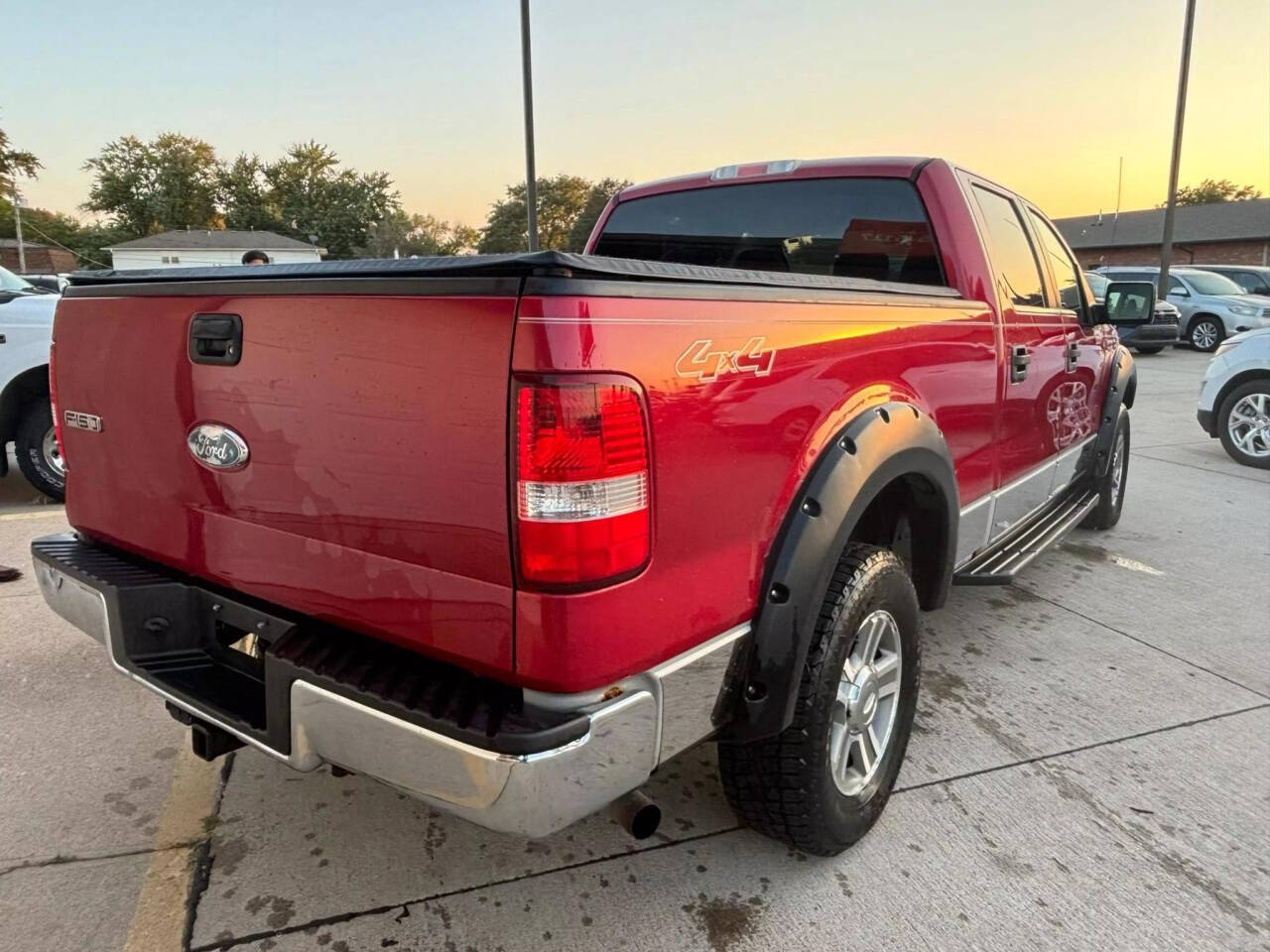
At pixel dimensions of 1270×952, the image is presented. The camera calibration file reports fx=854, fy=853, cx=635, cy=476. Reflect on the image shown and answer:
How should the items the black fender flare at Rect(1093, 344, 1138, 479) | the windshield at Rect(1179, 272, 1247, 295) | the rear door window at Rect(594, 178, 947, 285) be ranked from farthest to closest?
the windshield at Rect(1179, 272, 1247, 295) → the black fender flare at Rect(1093, 344, 1138, 479) → the rear door window at Rect(594, 178, 947, 285)

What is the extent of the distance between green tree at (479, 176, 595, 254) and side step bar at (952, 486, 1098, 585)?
38171 millimetres

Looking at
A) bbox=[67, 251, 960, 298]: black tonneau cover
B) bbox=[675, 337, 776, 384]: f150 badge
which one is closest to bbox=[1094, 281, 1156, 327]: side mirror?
bbox=[67, 251, 960, 298]: black tonneau cover

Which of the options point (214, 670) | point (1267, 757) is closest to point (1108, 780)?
point (1267, 757)

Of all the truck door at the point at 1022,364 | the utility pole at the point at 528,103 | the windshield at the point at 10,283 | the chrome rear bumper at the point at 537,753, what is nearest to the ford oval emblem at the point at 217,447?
the chrome rear bumper at the point at 537,753

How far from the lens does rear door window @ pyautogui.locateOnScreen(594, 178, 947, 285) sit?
3.23 meters

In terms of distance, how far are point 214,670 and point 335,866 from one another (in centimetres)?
65

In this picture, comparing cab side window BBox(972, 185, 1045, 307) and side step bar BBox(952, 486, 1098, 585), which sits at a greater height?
cab side window BBox(972, 185, 1045, 307)

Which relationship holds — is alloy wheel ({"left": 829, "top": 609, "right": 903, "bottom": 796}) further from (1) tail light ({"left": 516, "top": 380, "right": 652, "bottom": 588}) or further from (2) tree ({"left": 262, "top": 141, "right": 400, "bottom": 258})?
(2) tree ({"left": 262, "top": 141, "right": 400, "bottom": 258})

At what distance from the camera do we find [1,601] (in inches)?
165

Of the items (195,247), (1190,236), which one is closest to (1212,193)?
(1190,236)

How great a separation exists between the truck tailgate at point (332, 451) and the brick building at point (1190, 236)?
4104 cm

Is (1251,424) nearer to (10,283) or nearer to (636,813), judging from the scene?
(636,813)

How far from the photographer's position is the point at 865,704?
2371 millimetres

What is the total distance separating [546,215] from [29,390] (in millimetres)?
48518
